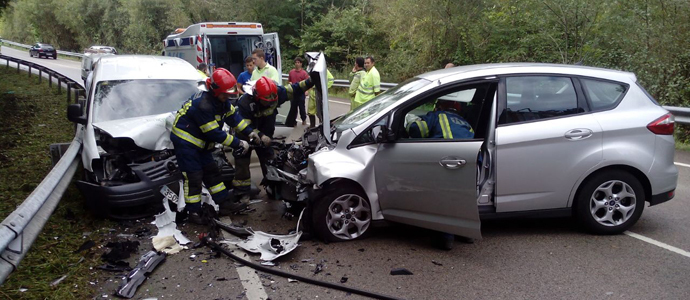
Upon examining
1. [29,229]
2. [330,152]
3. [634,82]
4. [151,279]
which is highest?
[634,82]

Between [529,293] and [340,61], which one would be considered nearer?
[529,293]

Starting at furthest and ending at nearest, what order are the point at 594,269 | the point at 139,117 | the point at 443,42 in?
the point at 443,42 < the point at 139,117 < the point at 594,269

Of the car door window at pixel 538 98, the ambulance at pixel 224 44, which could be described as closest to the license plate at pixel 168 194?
the car door window at pixel 538 98

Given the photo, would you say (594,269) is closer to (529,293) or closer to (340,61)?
(529,293)

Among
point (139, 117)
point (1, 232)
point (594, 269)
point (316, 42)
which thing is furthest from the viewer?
point (316, 42)

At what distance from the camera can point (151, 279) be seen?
444cm

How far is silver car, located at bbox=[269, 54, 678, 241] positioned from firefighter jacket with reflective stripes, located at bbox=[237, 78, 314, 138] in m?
1.73

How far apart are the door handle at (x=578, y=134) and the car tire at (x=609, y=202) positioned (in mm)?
416

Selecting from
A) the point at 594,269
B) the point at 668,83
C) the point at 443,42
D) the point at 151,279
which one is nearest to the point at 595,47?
the point at 668,83

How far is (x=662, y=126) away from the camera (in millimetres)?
5000

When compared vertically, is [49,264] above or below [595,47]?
below

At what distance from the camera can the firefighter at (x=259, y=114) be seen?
6.41 m

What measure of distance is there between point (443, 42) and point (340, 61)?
8334 millimetres

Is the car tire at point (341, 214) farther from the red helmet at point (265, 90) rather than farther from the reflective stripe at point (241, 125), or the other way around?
the red helmet at point (265, 90)
